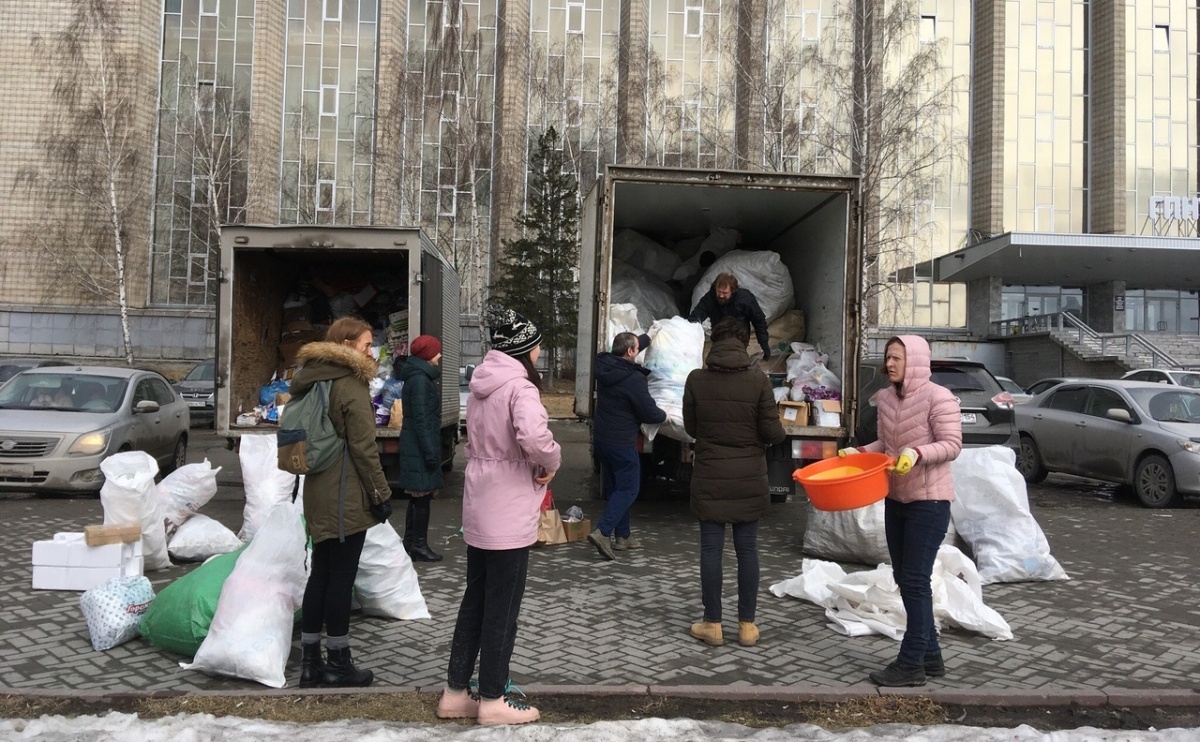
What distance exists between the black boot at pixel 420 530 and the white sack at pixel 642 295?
398 cm

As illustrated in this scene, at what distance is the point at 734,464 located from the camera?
4.89m

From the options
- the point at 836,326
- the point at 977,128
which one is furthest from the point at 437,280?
the point at 977,128

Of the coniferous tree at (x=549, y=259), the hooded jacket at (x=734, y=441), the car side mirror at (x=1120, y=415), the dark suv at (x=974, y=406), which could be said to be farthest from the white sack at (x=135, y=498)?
the coniferous tree at (x=549, y=259)

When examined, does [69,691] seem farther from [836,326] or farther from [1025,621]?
[836,326]

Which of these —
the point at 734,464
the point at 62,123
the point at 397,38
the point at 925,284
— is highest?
the point at 397,38

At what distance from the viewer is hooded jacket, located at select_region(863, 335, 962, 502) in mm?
4328

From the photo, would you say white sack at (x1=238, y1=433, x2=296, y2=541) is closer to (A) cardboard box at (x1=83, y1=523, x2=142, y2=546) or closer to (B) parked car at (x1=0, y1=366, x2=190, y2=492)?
(A) cardboard box at (x1=83, y1=523, x2=142, y2=546)

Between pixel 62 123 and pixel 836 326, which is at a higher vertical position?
pixel 62 123

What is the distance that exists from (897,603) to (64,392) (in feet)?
32.3

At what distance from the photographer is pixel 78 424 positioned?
387 inches

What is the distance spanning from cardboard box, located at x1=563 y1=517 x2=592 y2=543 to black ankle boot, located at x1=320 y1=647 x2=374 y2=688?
3.70 metres

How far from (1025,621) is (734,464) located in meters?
2.33

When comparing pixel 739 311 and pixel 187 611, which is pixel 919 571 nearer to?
pixel 187 611

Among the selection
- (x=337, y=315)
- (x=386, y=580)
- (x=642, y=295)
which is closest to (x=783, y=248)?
(x=642, y=295)
